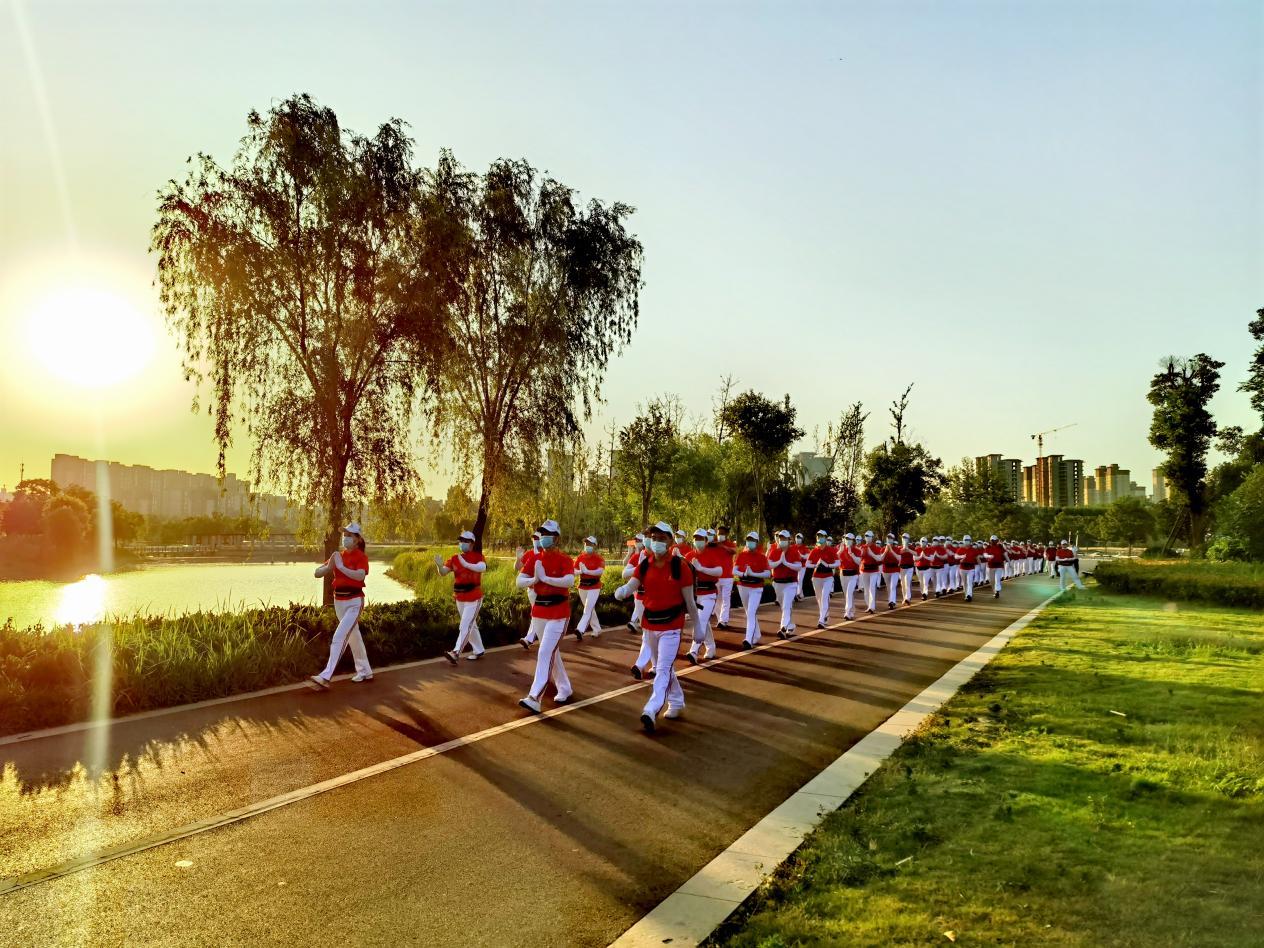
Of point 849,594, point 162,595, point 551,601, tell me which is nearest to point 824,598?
point 849,594

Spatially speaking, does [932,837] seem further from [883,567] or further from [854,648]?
[883,567]

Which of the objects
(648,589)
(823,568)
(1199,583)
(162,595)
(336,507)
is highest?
(336,507)

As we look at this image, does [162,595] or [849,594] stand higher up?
[849,594]

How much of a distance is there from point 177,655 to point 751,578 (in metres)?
9.78

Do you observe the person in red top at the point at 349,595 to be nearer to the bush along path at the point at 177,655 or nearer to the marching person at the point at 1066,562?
the bush along path at the point at 177,655

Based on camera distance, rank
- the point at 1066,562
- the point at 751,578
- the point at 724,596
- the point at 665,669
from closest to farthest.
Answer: the point at 665,669 → the point at 751,578 → the point at 724,596 → the point at 1066,562

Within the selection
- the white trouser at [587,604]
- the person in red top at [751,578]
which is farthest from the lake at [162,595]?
the person in red top at [751,578]

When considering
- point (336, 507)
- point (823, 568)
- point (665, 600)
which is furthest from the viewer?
point (823, 568)

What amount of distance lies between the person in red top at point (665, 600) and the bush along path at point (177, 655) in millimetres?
5192

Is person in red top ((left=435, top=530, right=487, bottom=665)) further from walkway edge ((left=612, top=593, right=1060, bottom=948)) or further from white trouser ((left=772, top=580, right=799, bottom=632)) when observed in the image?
white trouser ((left=772, top=580, right=799, bottom=632))

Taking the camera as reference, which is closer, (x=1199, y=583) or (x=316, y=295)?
(x=316, y=295)

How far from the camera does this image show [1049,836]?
205 inches

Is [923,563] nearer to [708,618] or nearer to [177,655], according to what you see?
[708,618]

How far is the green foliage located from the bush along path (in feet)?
67.1
